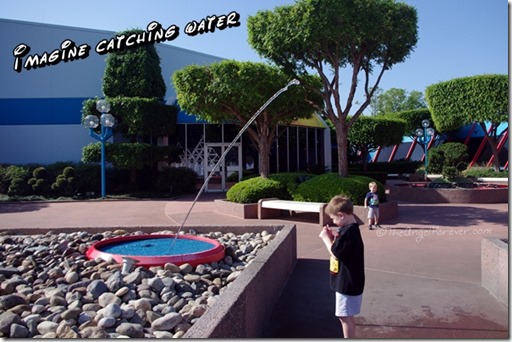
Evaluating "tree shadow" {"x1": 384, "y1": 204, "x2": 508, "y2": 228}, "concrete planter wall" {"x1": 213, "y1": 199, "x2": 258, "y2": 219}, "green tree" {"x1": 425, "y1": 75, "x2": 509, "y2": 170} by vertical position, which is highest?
"green tree" {"x1": 425, "y1": 75, "x2": 509, "y2": 170}

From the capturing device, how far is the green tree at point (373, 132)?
26719 millimetres

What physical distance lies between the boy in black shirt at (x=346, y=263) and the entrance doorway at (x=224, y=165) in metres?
17.4

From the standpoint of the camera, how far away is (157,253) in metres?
5.81

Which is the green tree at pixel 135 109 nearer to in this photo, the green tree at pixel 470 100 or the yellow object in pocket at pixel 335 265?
the green tree at pixel 470 100

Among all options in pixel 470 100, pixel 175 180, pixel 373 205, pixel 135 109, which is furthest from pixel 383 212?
pixel 470 100

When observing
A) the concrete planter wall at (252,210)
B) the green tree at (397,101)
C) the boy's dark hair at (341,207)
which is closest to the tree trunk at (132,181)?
the concrete planter wall at (252,210)

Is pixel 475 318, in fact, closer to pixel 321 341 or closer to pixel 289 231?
pixel 321 341

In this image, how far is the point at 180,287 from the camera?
170 inches

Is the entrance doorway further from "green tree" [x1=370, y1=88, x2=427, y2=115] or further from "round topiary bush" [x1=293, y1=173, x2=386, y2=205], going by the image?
"green tree" [x1=370, y1=88, x2=427, y2=115]

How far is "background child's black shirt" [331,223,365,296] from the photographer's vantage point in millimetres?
3328

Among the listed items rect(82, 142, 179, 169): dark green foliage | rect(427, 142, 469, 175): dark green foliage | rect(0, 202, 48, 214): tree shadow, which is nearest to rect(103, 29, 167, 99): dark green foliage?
rect(82, 142, 179, 169): dark green foliage

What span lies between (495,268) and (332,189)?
22.0 feet

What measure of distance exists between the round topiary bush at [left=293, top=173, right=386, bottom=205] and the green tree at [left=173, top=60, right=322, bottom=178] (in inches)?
89.8

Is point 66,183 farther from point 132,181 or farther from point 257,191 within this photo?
point 257,191
